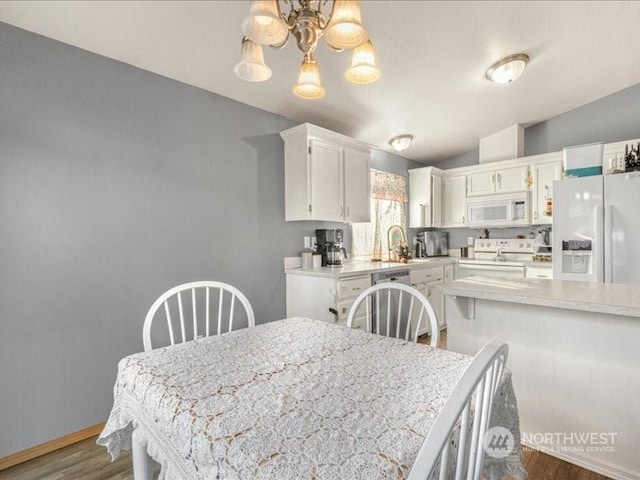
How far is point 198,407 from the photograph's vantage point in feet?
2.82

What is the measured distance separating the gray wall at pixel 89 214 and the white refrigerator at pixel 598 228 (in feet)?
9.20

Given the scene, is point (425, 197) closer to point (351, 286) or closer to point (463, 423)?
point (351, 286)

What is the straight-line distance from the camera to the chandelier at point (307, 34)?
98 centimetres

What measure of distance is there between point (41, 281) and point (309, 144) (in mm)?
2099

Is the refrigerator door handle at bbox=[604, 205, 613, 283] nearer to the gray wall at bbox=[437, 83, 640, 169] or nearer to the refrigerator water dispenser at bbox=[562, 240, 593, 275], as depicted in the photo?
the refrigerator water dispenser at bbox=[562, 240, 593, 275]

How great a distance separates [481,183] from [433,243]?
993 mm

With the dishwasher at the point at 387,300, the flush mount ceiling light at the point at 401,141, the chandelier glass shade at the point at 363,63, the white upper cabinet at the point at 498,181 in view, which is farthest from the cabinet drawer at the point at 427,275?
the chandelier glass shade at the point at 363,63

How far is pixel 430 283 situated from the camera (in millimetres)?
3805

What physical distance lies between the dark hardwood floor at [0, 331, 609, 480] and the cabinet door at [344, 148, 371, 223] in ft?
7.33

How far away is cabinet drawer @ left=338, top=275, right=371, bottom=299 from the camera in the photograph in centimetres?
269

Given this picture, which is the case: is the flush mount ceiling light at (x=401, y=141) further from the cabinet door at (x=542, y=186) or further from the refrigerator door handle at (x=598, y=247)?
the refrigerator door handle at (x=598, y=247)

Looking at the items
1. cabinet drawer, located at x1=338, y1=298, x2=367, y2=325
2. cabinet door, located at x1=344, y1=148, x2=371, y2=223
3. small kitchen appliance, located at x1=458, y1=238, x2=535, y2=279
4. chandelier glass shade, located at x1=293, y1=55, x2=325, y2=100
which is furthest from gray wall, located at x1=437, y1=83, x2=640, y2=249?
chandelier glass shade, located at x1=293, y1=55, x2=325, y2=100

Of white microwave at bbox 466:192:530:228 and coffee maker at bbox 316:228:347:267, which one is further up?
white microwave at bbox 466:192:530:228

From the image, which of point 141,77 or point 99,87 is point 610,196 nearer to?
point 141,77
